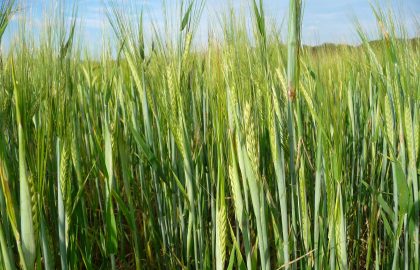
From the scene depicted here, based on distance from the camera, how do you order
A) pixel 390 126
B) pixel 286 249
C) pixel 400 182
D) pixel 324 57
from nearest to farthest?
1. pixel 286 249
2. pixel 400 182
3. pixel 390 126
4. pixel 324 57

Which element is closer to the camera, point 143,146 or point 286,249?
point 286,249

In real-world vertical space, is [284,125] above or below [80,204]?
above

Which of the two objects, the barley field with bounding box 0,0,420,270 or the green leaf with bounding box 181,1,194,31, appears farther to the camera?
the green leaf with bounding box 181,1,194,31

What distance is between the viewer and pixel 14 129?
3.15ft

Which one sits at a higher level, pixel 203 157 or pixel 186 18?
pixel 186 18

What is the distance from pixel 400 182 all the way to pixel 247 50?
1.35 ft

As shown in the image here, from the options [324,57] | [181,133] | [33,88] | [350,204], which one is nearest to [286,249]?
[181,133]

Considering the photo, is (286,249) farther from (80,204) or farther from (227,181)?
(80,204)

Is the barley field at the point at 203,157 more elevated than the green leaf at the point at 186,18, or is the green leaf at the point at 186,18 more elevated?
the green leaf at the point at 186,18

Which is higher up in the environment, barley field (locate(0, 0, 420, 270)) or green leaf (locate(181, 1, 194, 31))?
green leaf (locate(181, 1, 194, 31))

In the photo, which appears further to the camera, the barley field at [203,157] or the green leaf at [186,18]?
the green leaf at [186,18]

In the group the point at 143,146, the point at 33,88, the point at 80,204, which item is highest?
the point at 33,88

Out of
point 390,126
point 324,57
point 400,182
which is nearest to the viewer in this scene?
point 400,182

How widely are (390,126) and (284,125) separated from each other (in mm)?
254
